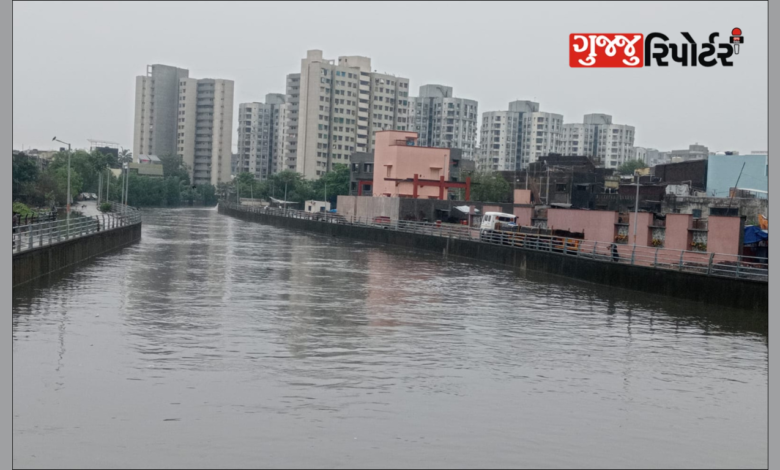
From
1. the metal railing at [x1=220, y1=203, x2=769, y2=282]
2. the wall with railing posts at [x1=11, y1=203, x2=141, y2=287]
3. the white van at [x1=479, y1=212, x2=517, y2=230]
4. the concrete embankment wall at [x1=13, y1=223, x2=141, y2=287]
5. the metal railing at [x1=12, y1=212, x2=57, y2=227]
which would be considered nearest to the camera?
the concrete embankment wall at [x1=13, y1=223, x2=141, y2=287]

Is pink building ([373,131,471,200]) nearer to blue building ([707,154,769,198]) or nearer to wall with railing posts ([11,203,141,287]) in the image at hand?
blue building ([707,154,769,198])

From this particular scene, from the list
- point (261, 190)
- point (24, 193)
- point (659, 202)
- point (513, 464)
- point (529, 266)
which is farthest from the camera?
point (261, 190)

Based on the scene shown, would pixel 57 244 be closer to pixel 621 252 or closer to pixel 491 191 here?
pixel 621 252

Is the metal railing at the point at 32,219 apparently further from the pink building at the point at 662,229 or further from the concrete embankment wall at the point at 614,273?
the pink building at the point at 662,229

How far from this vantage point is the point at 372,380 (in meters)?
14.8

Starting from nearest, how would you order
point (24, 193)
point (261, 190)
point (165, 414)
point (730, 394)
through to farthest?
point (165, 414), point (730, 394), point (24, 193), point (261, 190)

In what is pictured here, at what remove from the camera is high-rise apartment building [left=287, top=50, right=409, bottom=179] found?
173 meters

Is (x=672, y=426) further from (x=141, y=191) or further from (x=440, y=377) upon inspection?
(x=141, y=191)

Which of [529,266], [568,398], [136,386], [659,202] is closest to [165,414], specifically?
[136,386]

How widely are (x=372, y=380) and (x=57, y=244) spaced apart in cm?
2055

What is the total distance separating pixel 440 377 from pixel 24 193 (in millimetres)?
85431

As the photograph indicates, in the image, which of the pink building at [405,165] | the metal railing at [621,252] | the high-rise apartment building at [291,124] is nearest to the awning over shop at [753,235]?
the metal railing at [621,252]

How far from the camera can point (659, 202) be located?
69438mm

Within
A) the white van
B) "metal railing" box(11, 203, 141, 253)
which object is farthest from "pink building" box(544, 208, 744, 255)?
"metal railing" box(11, 203, 141, 253)
